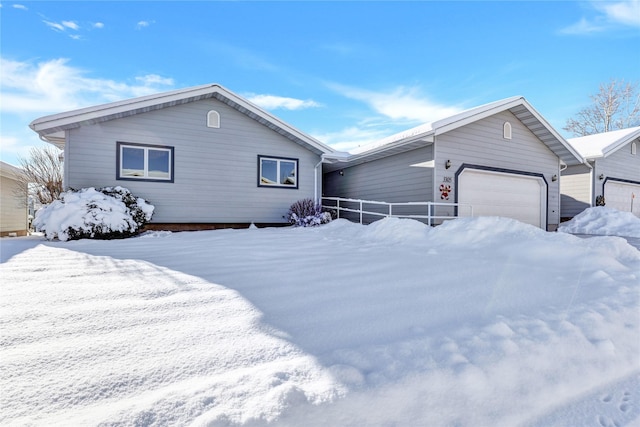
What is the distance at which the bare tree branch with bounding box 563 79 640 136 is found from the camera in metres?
20.2

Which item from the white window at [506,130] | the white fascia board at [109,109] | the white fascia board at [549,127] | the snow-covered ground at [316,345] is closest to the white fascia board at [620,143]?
the white fascia board at [549,127]

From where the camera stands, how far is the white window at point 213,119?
8969mm

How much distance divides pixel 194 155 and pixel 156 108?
58.7 inches

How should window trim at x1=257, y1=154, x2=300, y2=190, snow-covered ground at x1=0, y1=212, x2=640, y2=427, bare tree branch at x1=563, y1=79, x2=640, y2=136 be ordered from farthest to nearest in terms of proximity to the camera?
bare tree branch at x1=563, y1=79, x2=640, y2=136 → window trim at x1=257, y1=154, x2=300, y2=190 → snow-covered ground at x1=0, y1=212, x2=640, y2=427

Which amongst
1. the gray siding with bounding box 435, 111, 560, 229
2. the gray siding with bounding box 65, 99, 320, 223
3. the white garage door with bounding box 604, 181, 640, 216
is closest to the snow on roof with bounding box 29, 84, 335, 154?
the gray siding with bounding box 65, 99, 320, 223

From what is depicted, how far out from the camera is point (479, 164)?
32.0 ft

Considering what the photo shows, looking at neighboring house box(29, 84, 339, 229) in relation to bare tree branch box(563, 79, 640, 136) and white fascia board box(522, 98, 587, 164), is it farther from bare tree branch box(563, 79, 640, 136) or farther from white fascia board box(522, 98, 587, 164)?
bare tree branch box(563, 79, 640, 136)

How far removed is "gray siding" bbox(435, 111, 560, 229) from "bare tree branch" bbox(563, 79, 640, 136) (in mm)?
14460

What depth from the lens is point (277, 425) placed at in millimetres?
1180

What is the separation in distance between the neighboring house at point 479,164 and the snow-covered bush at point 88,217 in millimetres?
7047

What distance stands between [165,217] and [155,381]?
782 centimetres

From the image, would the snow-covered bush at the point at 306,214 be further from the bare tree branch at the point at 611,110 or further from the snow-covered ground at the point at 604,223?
the bare tree branch at the point at 611,110

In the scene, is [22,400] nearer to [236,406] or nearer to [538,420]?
[236,406]

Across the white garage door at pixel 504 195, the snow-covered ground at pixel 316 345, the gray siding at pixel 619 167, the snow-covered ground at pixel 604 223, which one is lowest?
the snow-covered ground at pixel 316 345
